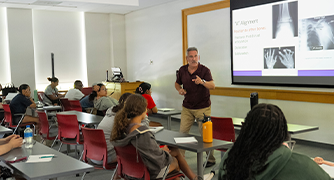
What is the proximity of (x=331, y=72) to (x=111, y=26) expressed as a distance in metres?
7.05

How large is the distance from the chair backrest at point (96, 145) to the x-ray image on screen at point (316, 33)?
12.7 feet

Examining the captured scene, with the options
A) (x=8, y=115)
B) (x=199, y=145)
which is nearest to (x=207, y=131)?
(x=199, y=145)

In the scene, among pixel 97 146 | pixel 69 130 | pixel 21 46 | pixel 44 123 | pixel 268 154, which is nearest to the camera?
pixel 268 154

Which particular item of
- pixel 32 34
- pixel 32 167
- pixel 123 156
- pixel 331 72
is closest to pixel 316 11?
pixel 331 72

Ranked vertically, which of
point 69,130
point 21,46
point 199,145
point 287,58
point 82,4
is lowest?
point 69,130

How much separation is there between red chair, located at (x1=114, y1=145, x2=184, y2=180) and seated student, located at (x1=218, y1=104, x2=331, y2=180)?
1.18 meters

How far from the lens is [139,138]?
2412mm

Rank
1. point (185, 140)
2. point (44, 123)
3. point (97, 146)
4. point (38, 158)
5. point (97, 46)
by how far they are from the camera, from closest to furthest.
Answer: point (38, 158) → point (185, 140) → point (97, 146) → point (44, 123) → point (97, 46)

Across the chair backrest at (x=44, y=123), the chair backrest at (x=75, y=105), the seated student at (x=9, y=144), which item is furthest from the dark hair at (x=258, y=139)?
the chair backrest at (x=75, y=105)

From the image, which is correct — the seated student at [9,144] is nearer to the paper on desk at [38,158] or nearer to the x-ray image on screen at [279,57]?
the paper on desk at [38,158]

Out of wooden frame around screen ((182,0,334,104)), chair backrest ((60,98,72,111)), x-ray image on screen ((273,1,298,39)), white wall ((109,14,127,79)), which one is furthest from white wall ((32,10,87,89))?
x-ray image on screen ((273,1,298,39))

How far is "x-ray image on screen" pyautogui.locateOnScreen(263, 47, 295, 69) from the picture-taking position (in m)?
5.54

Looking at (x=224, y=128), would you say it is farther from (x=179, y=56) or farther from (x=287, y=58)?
(x=179, y=56)

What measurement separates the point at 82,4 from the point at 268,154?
8.27 m
